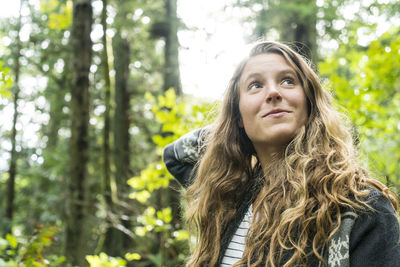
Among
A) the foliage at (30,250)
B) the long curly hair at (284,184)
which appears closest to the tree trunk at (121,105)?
the foliage at (30,250)

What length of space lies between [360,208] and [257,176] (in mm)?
809

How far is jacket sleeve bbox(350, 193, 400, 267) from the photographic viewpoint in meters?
1.37

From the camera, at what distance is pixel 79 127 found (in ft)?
15.2

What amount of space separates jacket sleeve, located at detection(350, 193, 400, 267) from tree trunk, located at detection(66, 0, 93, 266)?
3543mm

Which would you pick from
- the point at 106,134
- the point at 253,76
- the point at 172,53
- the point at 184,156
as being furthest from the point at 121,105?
the point at 253,76

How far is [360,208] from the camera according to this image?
58.3 inches

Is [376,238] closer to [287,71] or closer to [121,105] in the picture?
[287,71]

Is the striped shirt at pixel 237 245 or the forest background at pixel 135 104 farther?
the forest background at pixel 135 104

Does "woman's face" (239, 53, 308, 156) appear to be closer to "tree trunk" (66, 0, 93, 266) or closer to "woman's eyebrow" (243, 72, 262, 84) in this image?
"woman's eyebrow" (243, 72, 262, 84)

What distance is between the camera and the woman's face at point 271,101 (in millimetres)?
1932

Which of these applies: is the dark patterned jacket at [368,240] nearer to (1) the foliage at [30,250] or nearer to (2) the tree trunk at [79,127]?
(1) the foliage at [30,250]

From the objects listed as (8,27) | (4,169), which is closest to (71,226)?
(8,27)

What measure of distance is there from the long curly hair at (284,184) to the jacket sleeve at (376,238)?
54 mm

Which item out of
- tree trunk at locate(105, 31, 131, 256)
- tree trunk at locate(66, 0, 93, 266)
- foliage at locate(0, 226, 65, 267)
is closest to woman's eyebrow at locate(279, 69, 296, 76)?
foliage at locate(0, 226, 65, 267)
